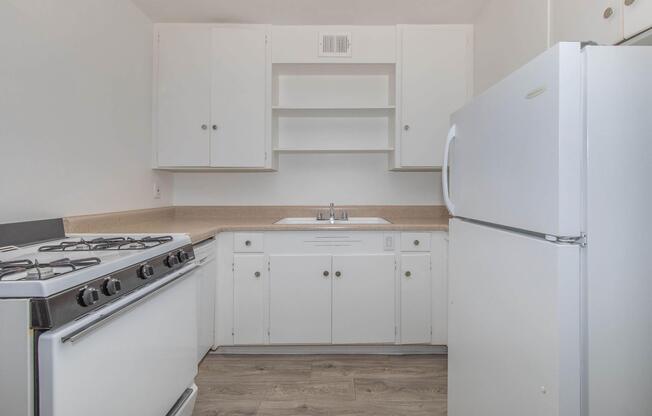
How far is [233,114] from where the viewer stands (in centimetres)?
247

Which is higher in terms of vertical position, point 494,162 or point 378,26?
point 378,26

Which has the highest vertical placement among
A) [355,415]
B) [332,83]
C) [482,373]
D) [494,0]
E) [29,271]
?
[494,0]

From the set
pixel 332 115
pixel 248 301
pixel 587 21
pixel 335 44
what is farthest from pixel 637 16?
pixel 248 301

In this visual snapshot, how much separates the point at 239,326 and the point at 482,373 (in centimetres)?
155

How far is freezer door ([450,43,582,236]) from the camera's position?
78cm

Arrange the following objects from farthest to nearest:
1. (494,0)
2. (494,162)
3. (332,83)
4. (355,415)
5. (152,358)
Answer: (332,83) → (494,0) → (355,415) → (152,358) → (494,162)

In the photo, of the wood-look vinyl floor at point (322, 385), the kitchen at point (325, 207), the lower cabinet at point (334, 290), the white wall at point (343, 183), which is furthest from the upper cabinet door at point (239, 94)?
the wood-look vinyl floor at point (322, 385)

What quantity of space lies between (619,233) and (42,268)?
4.56 feet

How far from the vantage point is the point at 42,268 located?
2.92 feet

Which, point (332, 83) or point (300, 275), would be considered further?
point (332, 83)

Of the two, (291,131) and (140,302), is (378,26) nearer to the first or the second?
(291,131)

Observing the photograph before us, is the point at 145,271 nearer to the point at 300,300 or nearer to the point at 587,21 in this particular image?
the point at 300,300

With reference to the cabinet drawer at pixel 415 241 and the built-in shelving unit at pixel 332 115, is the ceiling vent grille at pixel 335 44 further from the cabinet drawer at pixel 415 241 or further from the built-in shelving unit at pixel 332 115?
the cabinet drawer at pixel 415 241

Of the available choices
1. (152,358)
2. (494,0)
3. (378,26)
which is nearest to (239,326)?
(152,358)
